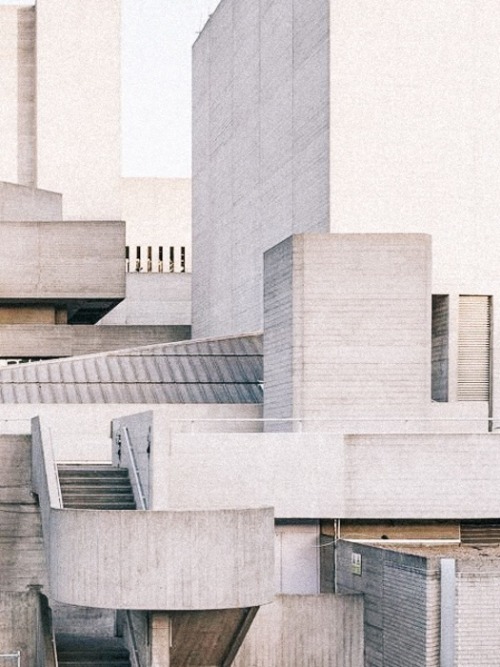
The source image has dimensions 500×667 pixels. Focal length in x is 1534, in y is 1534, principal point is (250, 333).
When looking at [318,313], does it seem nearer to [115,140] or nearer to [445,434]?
[445,434]

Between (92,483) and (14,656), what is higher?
(92,483)

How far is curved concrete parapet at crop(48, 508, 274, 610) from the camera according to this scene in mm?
21281

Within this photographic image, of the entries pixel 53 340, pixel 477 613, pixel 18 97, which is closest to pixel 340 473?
pixel 477 613

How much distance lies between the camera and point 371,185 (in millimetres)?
36531

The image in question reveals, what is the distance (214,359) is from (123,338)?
1345 cm

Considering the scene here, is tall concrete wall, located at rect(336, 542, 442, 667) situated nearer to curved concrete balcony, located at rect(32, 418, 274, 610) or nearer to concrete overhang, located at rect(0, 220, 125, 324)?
curved concrete balcony, located at rect(32, 418, 274, 610)

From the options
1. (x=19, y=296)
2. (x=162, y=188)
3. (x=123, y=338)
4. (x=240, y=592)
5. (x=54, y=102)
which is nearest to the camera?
(x=240, y=592)

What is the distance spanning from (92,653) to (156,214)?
55.8m

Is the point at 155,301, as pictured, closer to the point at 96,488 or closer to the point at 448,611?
the point at 96,488

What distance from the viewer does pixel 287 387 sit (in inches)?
1140

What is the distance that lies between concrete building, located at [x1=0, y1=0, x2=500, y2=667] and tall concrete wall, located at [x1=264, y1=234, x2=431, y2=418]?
4cm

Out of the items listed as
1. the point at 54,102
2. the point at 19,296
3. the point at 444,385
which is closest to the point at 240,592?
the point at 444,385

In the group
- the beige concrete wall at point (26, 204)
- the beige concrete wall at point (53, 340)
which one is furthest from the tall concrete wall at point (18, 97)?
the beige concrete wall at point (53, 340)

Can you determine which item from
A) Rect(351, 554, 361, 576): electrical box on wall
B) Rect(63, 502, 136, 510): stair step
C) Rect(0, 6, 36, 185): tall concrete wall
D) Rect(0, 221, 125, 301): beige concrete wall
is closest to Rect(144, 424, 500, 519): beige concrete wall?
Rect(63, 502, 136, 510): stair step
